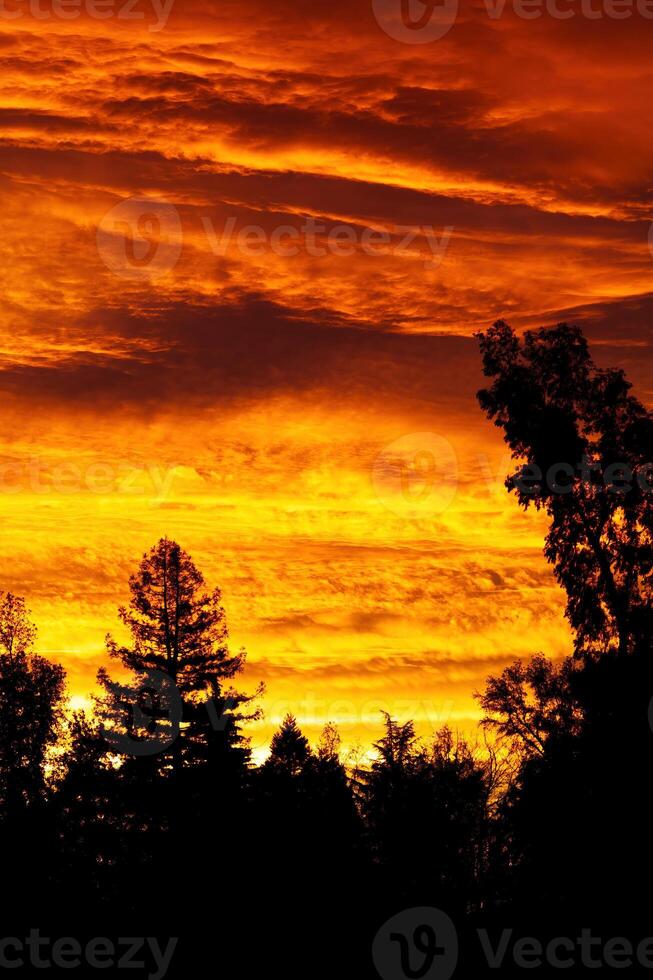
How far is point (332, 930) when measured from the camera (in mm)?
48594

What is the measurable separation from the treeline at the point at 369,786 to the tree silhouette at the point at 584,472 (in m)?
0.06

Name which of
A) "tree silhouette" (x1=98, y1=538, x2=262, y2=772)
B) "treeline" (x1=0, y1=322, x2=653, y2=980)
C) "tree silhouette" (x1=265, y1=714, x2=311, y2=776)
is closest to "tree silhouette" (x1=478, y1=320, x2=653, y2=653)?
"treeline" (x1=0, y1=322, x2=653, y2=980)

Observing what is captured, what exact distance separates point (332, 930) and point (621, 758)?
1988cm

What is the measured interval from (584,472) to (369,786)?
40240 millimetres

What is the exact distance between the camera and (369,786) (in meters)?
74.4

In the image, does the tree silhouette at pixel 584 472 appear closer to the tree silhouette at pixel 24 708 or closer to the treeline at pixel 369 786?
the treeline at pixel 369 786

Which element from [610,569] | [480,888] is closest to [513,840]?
[610,569]

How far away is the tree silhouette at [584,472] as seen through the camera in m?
37.6

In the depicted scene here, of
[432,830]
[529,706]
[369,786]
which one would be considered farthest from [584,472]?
[369,786]

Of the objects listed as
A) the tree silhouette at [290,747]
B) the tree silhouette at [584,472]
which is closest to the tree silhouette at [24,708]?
the tree silhouette at [290,747]

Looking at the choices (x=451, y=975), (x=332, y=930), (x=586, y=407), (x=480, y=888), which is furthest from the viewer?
(x=480, y=888)

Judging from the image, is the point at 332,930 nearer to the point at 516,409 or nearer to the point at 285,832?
the point at 285,832

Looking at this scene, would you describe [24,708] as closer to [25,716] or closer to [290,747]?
[25,716]

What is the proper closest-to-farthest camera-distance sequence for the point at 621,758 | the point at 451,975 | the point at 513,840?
1. the point at 621,758
2. the point at 513,840
3. the point at 451,975
